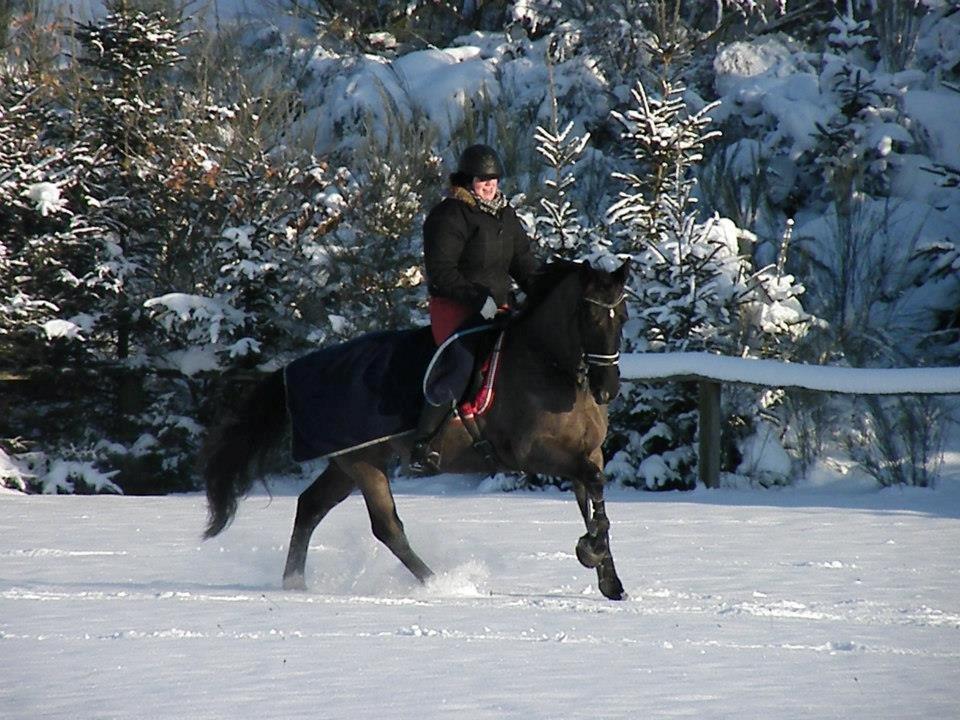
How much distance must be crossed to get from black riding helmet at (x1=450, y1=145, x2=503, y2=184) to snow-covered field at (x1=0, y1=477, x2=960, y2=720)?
203cm

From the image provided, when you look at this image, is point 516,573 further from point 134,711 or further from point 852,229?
point 852,229

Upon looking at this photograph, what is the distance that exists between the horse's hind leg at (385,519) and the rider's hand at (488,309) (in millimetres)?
1045

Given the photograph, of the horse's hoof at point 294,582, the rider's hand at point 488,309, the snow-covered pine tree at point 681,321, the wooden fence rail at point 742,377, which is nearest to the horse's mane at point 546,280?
the rider's hand at point 488,309

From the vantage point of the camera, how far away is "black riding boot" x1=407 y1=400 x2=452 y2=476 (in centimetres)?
777

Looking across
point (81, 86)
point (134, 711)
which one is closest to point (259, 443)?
point (134, 711)

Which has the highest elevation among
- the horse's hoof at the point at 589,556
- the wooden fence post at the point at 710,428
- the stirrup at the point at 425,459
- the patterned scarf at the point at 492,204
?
the patterned scarf at the point at 492,204

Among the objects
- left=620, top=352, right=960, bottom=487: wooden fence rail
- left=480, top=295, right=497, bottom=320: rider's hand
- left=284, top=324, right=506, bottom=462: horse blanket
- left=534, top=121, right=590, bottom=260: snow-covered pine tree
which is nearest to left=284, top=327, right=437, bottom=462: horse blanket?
left=284, top=324, right=506, bottom=462: horse blanket

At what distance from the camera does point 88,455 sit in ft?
50.2

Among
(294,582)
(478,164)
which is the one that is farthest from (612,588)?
(478,164)

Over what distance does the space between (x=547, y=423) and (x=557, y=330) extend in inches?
17.9

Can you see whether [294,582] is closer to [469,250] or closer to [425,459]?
[425,459]

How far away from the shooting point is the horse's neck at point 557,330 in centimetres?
737

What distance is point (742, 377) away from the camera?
41.4ft

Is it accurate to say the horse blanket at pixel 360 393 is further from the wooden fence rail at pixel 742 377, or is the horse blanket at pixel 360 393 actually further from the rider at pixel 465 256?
the wooden fence rail at pixel 742 377
